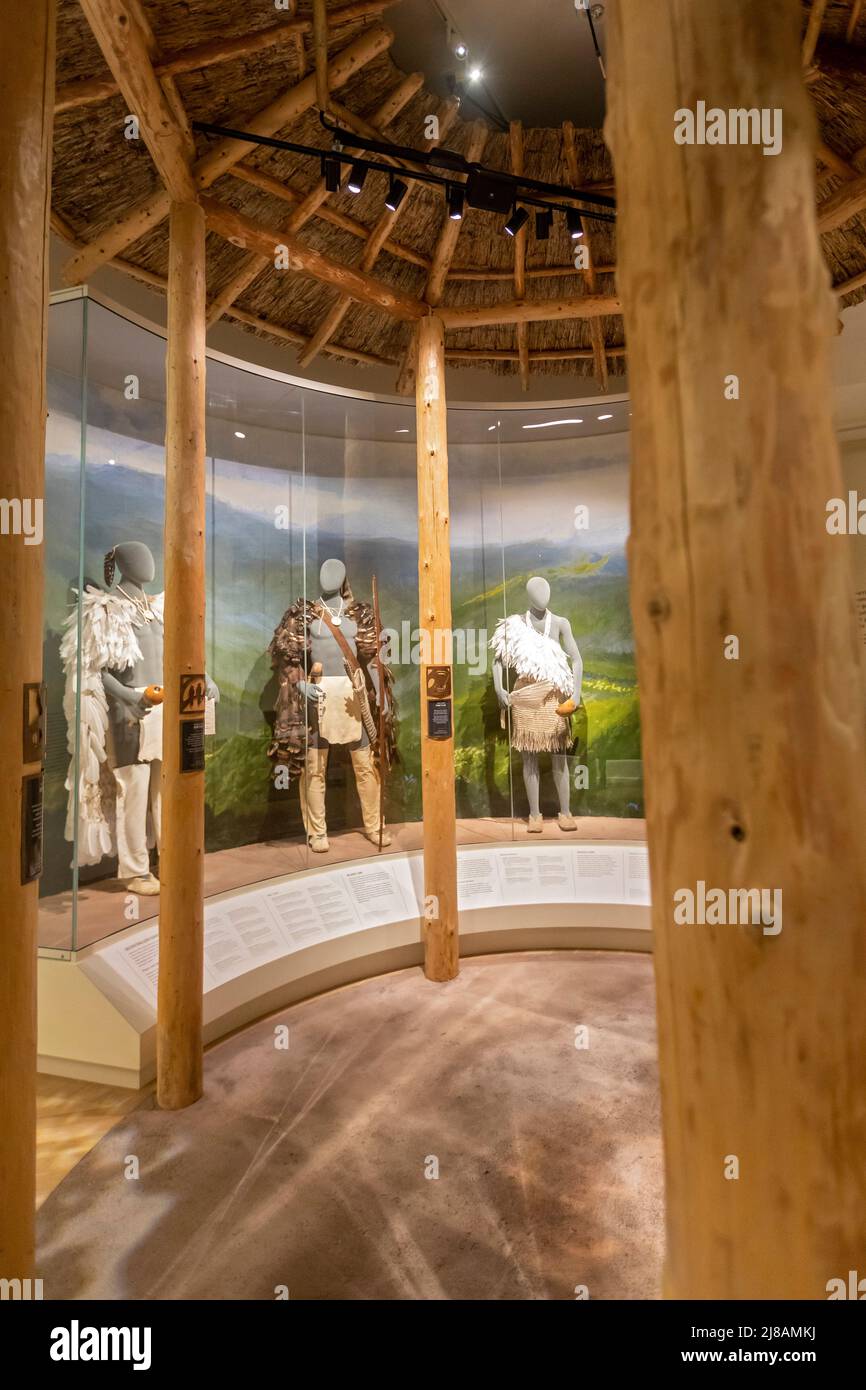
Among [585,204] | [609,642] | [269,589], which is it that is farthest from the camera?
[609,642]

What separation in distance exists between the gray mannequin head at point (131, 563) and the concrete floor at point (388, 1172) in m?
2.65

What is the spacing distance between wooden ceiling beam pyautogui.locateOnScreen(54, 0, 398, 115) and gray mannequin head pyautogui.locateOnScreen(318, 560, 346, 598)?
113 inches

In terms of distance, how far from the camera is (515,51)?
12.7 ft

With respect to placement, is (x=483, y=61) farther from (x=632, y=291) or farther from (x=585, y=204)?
(x=632, y=291)

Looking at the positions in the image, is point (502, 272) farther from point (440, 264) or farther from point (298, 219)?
point (298, 219)

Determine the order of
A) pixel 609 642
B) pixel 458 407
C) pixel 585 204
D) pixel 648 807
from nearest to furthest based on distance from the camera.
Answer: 1. pixel 648 807
2. pixel 585 204
3. pixel 458 407
4. pixel 609 642

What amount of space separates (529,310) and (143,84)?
2.70 meters

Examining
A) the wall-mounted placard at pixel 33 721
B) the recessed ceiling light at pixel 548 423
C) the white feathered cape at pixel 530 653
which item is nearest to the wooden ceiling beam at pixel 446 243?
the recessed ceiling light at pixel 548 423

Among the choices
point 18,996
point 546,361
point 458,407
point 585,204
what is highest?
point 585,204

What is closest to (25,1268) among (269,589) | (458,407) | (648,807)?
(648,807)

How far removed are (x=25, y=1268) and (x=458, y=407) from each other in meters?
5.44

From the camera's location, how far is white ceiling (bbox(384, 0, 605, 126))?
3627 millimetres

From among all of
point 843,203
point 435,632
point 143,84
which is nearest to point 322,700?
point 435,632

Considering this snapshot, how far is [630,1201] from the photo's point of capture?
94.1 inches
